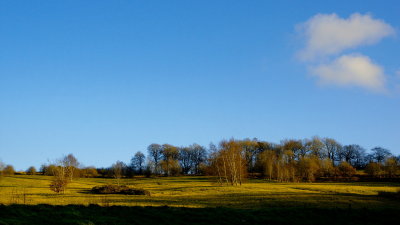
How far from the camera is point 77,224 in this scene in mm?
16109

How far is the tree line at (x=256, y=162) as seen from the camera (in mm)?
88875

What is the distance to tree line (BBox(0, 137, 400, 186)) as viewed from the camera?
8888 centimetres

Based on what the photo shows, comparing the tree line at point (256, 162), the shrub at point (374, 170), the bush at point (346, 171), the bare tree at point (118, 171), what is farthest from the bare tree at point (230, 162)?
the shrub at point (374, 170)

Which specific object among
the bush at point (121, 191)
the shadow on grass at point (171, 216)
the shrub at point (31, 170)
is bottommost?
the shrub at point (31, 170)

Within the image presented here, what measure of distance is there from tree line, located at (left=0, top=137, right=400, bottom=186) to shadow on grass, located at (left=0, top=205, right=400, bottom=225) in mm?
57300

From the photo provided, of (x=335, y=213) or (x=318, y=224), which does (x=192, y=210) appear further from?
(x=335, y=213)

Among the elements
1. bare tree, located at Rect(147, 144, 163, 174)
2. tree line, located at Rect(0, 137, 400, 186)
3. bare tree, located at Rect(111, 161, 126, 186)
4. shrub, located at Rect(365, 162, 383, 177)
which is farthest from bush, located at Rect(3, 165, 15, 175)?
shrub, located at Rect(365, 162, 383, 177)

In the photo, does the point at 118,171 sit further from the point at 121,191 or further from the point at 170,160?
the point at 121,191

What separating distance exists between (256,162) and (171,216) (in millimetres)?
120016

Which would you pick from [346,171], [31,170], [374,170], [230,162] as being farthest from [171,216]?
[31,170]

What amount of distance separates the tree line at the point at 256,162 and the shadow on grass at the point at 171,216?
57300 mm

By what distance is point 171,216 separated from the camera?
65.9 feet

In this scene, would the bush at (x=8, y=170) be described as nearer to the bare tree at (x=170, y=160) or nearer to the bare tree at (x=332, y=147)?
the bare tree at (x=170, y=160)

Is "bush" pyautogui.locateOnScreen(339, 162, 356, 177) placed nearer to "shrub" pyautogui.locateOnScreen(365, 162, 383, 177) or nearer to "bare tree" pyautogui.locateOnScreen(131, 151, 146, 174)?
"shrub" pyautogui.locateOnScreen(365, 162, 383, 177)
